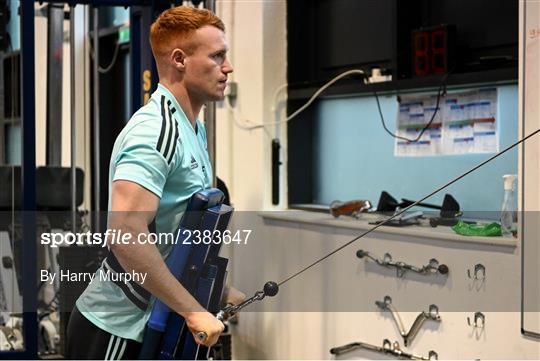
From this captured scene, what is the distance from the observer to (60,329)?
4293 millimetres

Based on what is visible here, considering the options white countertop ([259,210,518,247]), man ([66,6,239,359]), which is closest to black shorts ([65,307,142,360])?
man ([66,6,239,359])

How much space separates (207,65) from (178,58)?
0.21 feet

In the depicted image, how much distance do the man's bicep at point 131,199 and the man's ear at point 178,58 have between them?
331mm

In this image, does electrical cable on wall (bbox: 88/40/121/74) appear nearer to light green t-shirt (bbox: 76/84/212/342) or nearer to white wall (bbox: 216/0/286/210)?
white wall (bbox: 216/0/286/210)

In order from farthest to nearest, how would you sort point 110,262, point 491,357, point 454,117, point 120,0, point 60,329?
point 60,329, point 120,0, point 454,117, point 491,357, point 110,262

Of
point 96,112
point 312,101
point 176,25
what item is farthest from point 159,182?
point 96,112

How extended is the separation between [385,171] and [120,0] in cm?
128

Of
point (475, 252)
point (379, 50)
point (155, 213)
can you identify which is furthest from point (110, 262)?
point (379, 50)

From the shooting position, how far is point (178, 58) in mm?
1998

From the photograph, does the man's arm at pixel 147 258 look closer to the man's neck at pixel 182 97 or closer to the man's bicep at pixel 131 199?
the man's bicep at pixel 131 199

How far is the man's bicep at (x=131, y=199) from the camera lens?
5.87ft

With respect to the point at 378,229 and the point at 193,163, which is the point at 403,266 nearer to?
the point at 378,229

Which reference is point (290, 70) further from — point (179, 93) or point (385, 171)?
point (179, 93)

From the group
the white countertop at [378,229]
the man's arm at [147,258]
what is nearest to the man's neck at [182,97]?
the man's arm at [147,258]
